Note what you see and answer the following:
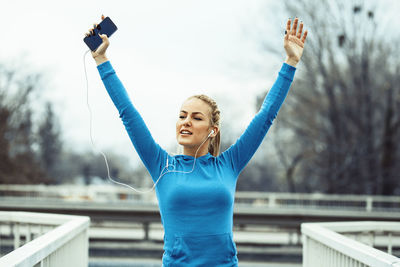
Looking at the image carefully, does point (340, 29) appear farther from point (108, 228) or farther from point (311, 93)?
point (108, 228)

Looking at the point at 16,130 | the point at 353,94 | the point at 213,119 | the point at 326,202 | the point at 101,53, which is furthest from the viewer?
the point at 16,130

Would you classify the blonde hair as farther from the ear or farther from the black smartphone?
the black smartphone

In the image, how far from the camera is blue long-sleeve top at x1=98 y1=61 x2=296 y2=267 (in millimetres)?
2250

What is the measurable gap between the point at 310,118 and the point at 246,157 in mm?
27212

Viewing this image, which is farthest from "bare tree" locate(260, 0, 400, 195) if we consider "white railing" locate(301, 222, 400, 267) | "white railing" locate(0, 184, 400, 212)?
"white railing" locate(301, 222, 400, 267)

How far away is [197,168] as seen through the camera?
7.91 feet

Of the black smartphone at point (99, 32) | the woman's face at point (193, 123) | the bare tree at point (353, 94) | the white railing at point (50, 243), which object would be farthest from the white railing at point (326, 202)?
the black smartphone at point (99, 32)

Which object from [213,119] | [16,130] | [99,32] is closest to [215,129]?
[213,119]

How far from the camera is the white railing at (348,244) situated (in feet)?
10.6

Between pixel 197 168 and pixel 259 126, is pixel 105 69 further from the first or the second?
pixel 259 126

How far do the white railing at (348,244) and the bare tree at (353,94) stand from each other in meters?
20.5

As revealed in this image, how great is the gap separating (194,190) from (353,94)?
83.1 ft

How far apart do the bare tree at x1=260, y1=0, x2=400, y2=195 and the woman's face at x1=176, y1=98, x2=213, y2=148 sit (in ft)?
76.9

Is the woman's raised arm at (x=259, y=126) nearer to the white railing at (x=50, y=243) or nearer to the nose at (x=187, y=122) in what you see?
the nose at (x=187, y=122)
